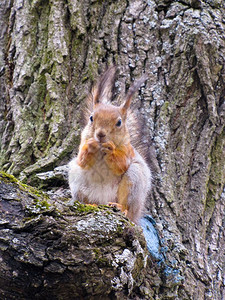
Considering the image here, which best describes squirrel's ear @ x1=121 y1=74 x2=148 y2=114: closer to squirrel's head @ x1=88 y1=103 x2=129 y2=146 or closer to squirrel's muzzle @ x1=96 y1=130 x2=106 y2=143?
squirrel's head @ x1=88 y1=103 x2=129 y2=146

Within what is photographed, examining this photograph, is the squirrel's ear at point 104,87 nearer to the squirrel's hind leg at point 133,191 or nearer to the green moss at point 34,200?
the squirrel's hind leg at point 133,191

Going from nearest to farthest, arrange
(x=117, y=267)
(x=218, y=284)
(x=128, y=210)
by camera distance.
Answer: (x=117, y=267)
(x=128, y=210)
(x=218, y=284)

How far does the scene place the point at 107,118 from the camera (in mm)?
2436

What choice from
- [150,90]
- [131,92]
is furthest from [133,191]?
[150,90]

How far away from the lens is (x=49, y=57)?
288cm

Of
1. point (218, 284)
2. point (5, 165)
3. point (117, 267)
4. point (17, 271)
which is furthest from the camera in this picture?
point (5, 165)

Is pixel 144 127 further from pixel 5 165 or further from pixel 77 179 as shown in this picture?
pixel 5 165

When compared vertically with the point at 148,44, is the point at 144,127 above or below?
below

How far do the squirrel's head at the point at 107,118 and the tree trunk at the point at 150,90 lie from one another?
203 mm

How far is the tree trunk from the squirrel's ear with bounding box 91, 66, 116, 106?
17cm

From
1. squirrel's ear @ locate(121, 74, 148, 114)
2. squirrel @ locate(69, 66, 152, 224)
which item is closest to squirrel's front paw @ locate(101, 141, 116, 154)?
squirrel @ locate(69, 66, 152, 224)

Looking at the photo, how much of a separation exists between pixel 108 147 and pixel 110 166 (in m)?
0.13

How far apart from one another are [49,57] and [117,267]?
5.79ft

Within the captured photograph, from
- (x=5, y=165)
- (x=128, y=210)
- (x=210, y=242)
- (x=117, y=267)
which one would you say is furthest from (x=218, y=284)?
(x=5, y=165)
